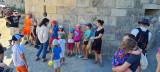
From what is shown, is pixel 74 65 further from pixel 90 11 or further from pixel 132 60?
pixel 132 60

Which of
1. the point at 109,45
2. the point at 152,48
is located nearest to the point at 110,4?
the point at 109,45

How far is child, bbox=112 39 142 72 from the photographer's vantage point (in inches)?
110

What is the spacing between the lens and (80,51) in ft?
21.5

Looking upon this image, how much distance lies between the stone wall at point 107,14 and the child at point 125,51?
3313 millimetres

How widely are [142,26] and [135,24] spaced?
221cm

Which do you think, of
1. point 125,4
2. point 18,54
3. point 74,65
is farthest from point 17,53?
point 125,4

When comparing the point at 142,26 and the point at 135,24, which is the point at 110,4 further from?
the point at 142,26

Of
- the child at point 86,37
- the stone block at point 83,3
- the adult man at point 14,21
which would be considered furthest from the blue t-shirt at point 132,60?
the adult man at point 14,21

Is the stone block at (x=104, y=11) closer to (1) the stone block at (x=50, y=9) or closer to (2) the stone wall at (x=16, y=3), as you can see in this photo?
(1) the stone block at (x=50, y=9)

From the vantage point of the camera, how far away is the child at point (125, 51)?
2.81 metres

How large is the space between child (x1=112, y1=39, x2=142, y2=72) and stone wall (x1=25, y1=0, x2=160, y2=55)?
10.9 ft

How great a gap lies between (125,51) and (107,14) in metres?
3.43

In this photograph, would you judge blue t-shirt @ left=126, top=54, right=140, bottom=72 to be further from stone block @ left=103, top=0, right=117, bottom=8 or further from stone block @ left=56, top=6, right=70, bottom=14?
stone block @ left=56, top=6, right=70, bottom=14

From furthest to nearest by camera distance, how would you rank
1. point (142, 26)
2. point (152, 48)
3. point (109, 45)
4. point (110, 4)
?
point (152, 48) < point (109, 45) < point (110, 4) < point (142, 26)
